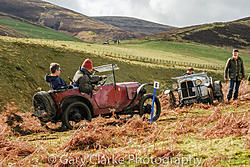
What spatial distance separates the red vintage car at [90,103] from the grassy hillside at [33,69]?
735 cm

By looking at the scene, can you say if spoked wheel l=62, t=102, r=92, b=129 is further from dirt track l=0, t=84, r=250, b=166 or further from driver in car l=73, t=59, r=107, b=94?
driver in car l=73, t=59, r=107, b=94

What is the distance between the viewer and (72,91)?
7504 mm

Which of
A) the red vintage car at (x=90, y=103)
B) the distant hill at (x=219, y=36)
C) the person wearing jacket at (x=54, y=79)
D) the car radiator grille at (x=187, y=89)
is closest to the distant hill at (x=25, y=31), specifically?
the distant hill at (x=219, y=36)

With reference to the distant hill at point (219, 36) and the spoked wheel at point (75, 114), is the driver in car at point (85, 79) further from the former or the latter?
the distant hill at point (219, 36)

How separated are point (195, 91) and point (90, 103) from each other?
6.17 m

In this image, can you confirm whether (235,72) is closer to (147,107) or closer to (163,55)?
(147,107)

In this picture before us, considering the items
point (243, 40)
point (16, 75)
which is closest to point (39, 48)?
point (16, 75)

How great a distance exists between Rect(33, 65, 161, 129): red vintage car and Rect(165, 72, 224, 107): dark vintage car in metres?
3.17

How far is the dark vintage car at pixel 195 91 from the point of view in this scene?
459 inches

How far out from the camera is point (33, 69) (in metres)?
22.4

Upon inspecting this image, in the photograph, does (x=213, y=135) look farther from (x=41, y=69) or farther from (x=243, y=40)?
(x=243, y=40)

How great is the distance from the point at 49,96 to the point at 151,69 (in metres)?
35.7

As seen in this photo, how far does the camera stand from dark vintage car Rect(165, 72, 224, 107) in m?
11.7

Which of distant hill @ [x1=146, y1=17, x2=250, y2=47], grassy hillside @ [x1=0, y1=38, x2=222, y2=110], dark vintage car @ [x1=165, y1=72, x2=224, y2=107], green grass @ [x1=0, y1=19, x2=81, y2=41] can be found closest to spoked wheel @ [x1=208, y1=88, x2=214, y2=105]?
dark vintage car @ [x1=165, y1=72, x2=224, y2=107]
